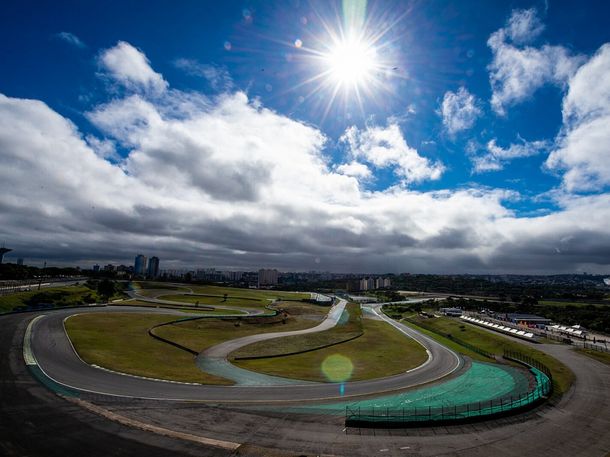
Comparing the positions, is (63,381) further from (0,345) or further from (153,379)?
(0,345)

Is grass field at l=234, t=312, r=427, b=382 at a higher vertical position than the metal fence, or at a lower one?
lower

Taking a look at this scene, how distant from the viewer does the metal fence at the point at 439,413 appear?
92.9ft

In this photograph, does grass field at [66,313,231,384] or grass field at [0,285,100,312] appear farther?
grass field at [0,285,100,312]

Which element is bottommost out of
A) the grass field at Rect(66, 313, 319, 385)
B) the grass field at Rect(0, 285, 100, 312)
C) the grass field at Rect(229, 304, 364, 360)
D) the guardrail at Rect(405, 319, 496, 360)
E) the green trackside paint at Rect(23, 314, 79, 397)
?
the guardrail at Rect(405, 319, 496, 360)

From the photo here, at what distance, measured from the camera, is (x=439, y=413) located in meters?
31.5

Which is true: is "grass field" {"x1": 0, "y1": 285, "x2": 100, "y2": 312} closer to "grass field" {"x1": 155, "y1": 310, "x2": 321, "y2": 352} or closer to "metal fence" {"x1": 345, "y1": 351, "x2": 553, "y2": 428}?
"grass field" {"x1": 155, "y1": 310, "x2": 321, "y2": 352}

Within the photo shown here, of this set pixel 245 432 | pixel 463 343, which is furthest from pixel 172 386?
pixel 463 343

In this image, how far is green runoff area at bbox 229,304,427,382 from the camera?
47.7m

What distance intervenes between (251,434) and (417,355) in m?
45.3

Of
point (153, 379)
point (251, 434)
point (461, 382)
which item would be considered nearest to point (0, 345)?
point (153, 379)

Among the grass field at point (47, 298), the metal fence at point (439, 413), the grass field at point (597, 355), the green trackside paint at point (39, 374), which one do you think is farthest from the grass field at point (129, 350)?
the grass field at point (597, 355)

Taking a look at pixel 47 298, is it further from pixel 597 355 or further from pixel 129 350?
pixel 597 355

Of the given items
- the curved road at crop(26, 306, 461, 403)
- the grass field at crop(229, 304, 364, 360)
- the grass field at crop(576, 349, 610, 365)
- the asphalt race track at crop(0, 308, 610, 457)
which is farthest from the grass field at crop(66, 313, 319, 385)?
the grass field at crop(576, 349, 610, 365)

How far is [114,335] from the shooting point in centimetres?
6022
